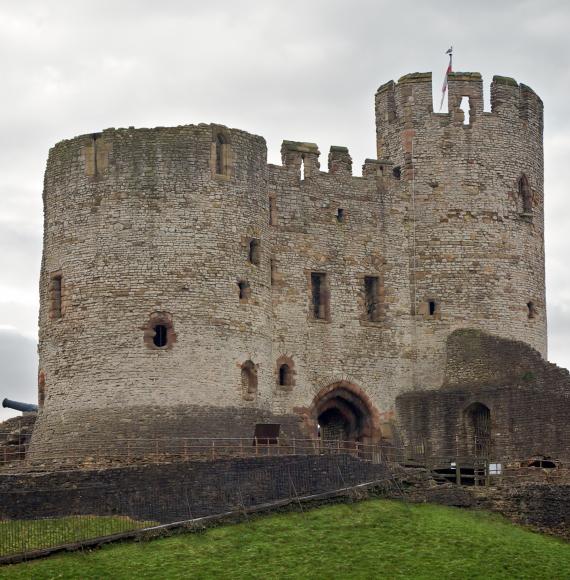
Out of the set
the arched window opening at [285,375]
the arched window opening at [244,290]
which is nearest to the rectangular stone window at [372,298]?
the arched window opening at [285,375]

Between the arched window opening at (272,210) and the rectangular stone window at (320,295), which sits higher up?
the arched window opening at (272,210)

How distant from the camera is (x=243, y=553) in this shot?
131 ft

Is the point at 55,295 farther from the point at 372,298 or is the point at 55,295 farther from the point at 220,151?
the point at 372,298

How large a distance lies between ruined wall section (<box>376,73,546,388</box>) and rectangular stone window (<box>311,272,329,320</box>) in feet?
10.0

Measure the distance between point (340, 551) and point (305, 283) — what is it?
13.4 m

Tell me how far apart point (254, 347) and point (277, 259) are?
3679 mm

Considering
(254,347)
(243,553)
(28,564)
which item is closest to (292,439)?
(254,347)

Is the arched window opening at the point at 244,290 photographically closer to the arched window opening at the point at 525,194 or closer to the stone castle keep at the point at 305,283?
the stone castle keep at the point at 305,283

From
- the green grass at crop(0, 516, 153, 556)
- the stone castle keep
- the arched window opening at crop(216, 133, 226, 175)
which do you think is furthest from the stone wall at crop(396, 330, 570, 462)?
the green grass at crop(0, 516, 153, 556)

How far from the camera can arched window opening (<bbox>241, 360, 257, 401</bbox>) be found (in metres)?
48.7

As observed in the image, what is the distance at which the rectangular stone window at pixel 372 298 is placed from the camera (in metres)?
53.5

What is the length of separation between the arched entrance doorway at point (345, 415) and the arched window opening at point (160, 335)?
5.90 metres

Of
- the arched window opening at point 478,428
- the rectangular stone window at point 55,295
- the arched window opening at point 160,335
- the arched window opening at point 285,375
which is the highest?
the rectangular stone window at point 55,295

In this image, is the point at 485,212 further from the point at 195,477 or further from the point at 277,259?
the point at 195,477
